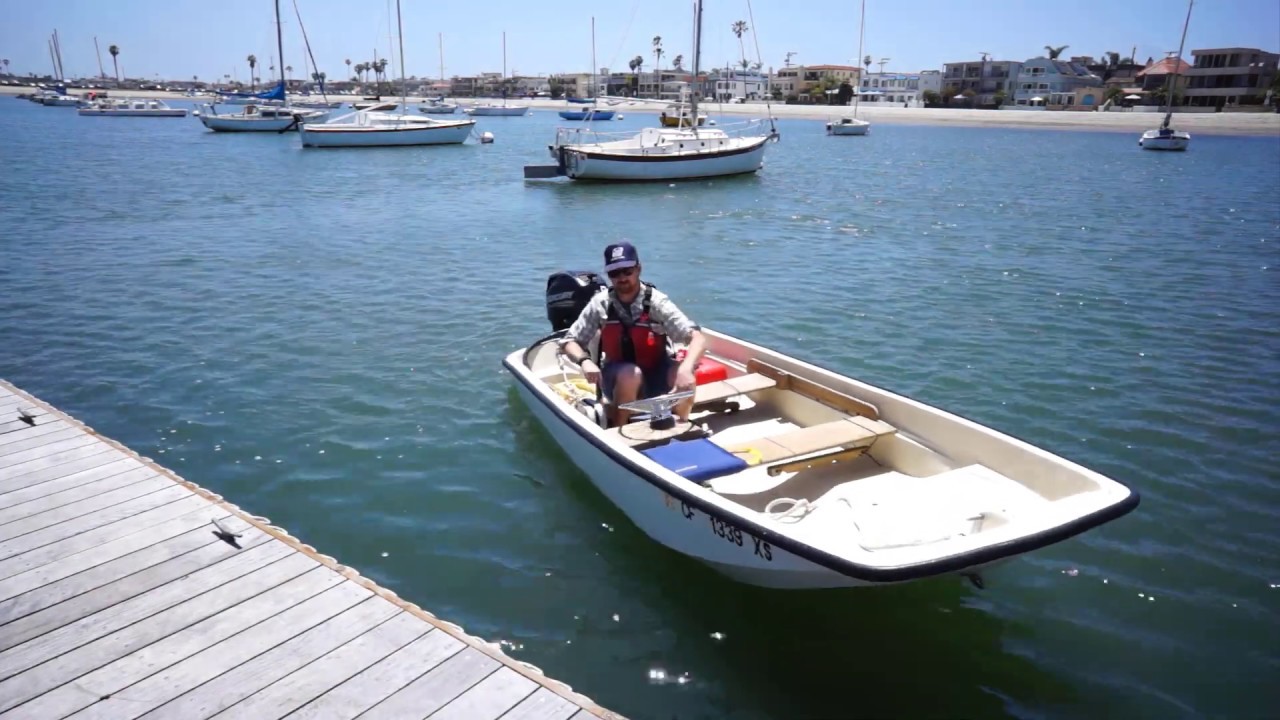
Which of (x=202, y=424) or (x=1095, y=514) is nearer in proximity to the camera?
(x=1095, y=514)

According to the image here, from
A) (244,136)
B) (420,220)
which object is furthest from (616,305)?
(244,136)

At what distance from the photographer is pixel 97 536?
18.5 ft

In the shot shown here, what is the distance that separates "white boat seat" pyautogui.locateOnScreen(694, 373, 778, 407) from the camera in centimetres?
759

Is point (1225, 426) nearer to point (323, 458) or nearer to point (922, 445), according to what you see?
point (922, 445)

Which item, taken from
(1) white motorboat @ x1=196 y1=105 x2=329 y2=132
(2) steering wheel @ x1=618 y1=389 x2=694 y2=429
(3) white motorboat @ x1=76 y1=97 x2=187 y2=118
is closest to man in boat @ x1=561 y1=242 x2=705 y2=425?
(2) steering wheel @ x1=618 y1=389 x2=694 y2=429

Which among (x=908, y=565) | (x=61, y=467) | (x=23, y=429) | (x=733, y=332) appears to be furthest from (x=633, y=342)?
(x=733, y=332)

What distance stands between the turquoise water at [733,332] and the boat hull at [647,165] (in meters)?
8.19

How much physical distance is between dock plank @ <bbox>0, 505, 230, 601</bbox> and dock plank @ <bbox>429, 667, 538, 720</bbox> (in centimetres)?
269

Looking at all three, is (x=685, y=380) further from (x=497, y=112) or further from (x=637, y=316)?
(x=497, y=112)

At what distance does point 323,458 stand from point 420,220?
17746 mm

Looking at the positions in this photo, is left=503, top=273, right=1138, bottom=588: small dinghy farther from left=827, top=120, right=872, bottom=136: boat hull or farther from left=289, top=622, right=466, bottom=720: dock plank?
left=827, top=120, right=872, bottom=136: boat hull

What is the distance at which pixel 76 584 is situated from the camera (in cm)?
507

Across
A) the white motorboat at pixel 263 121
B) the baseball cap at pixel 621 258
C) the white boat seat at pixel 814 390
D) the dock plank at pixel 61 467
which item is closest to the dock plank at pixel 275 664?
the baseball cap at pixel 621 258

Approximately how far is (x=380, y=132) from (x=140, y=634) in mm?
51943
